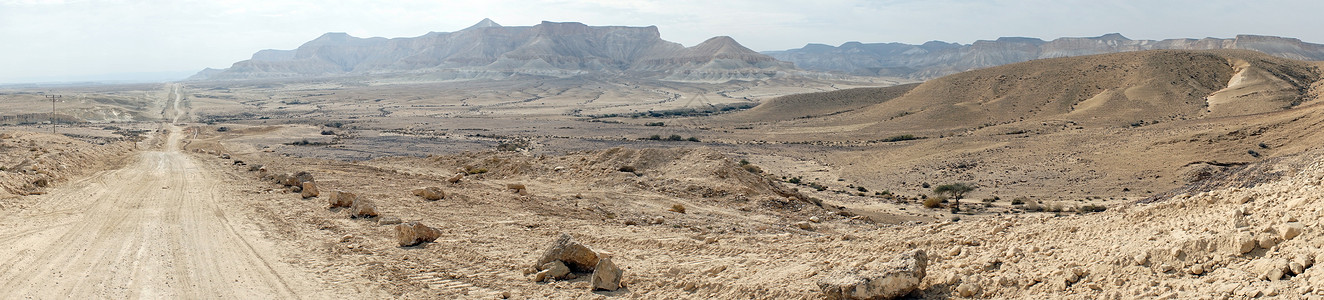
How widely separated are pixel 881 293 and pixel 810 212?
13161mm

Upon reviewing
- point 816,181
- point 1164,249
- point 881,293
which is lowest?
point 816,181

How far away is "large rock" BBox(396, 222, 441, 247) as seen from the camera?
12.3 m

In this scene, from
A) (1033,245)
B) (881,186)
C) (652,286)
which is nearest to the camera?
(1033,245)

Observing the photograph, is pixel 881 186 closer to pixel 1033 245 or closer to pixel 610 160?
pixel 610 160

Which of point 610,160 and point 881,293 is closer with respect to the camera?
point 881,293

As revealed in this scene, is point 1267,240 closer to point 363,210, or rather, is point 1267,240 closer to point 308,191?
point 363,210

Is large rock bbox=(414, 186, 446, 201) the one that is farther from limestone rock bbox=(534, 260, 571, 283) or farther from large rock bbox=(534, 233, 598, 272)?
limestone rock bbox=(534, 260, 571, 283)

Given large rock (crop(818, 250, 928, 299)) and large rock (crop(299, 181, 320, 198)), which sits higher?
large rock (crop(818, 250, 928, 299))

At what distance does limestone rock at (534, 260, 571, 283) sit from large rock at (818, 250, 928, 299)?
392 centimetres

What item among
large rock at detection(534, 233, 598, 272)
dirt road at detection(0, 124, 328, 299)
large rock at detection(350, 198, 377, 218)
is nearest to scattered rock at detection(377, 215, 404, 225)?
large rock at detection(350, 198, 377, 218)

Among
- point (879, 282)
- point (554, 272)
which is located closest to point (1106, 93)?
point (554, 272)

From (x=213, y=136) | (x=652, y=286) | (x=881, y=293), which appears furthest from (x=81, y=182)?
(x=213, y=136)

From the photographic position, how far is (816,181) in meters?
34.3

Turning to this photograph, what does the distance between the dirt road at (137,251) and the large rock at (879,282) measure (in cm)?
685
